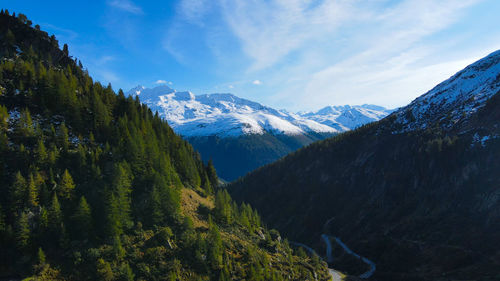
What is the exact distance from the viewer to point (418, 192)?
123 m

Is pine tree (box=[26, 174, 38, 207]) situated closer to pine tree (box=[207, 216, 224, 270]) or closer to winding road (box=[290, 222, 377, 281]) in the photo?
pine tree (box=[207, 216, 224, 270])

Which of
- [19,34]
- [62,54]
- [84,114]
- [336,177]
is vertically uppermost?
[19,34]

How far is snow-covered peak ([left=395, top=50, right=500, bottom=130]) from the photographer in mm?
140125

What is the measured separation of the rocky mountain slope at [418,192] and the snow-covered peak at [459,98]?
2.51 feet

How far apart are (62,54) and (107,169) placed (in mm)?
73879

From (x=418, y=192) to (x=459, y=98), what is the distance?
79.4 metres

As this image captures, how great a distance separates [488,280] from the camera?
212 ft

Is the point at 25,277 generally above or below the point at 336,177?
above

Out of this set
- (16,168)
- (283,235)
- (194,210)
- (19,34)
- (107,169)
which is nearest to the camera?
(16,168)

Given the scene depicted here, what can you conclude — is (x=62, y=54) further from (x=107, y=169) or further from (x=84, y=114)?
(x=107, y=169)

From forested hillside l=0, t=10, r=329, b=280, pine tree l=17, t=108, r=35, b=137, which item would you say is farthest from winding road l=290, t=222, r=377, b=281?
pine tree l=17, t=108, r=35, b=137

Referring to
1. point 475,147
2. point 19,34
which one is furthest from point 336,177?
point 19,34

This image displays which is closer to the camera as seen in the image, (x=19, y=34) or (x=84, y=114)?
(x=84, y=114)

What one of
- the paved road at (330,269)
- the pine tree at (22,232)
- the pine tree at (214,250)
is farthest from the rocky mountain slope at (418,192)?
the pine tree at (22,232)
